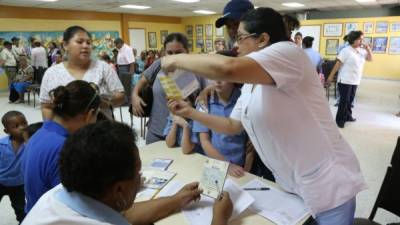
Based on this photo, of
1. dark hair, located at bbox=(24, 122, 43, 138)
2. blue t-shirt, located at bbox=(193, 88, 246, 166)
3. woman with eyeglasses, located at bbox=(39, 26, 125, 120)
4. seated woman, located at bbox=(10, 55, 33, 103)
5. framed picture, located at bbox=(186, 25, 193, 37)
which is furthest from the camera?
framed picture, located at bbox=(186, 25, 193, 37)

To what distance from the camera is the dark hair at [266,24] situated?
1.08 meters

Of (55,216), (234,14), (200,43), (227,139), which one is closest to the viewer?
(55,216)

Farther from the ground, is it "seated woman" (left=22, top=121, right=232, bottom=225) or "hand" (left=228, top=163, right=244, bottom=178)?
"seated woman" (left=22, top=121, right=232, bottom=225)

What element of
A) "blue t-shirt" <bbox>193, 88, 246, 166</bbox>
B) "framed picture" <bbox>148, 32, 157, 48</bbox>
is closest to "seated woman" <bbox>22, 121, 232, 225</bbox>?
"blue t-shirt" <bbox>193, 88, 246, 166</bbox>

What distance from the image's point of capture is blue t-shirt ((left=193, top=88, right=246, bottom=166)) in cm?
170

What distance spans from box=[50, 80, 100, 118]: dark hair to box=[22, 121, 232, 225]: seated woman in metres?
0.46

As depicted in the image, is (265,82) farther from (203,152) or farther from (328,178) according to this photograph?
(203,152)

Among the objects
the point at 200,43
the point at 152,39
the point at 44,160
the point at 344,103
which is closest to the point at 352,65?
the point at 344,103

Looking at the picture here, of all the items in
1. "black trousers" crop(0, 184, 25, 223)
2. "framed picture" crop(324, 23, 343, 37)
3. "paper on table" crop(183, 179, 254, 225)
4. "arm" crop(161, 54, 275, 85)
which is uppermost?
"framed picture" crop(324, 23, 343, 37)

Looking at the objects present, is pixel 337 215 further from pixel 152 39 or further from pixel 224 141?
pixel 152 39

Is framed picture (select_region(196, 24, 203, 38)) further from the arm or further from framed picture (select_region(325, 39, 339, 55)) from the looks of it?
the arm

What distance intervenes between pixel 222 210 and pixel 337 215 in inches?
16.3

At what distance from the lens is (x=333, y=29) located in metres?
10.8

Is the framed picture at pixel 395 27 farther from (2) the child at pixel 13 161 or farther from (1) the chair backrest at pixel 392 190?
(2) the child at pixel 13 161
